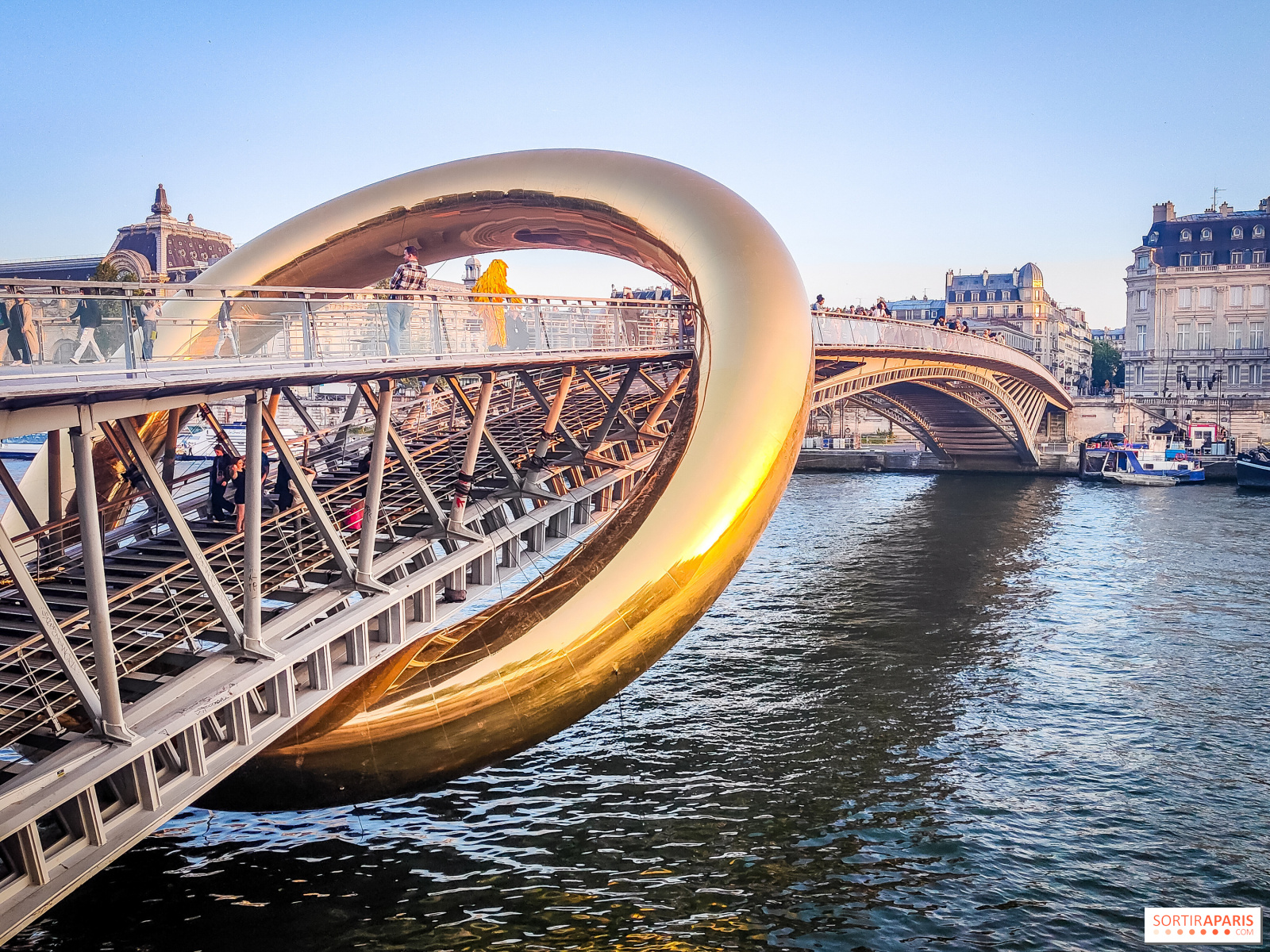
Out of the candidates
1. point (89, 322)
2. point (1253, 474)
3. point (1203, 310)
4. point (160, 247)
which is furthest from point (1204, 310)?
point (89, 322)

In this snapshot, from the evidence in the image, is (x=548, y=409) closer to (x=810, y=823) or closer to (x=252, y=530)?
(x=810, y=823)

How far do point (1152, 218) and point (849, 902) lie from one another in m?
112

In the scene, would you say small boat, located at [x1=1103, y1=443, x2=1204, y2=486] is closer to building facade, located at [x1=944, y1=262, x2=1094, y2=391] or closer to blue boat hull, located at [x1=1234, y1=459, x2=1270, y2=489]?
blue boat hull, located at [x1=1234, y1=459, x2=1270, y2=489]

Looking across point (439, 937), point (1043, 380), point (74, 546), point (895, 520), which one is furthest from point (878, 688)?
point (1043, 380)

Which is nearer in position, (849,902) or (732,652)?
(849,902)

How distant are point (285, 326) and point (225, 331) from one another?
2.90 feet

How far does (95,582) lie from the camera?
8148 mm

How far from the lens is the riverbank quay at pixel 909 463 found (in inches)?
2795

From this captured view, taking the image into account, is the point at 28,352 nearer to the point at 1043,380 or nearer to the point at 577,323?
the point at 577,323

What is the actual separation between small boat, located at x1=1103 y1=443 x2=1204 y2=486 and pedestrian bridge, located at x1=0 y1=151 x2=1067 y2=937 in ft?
169

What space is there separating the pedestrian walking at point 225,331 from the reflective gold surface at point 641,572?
177 inches

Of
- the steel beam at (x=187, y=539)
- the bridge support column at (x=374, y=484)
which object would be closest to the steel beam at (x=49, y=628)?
the steel beam at (x=187, y=539)

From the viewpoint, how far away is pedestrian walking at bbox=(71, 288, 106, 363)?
28.5ft

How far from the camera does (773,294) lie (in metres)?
15.4
